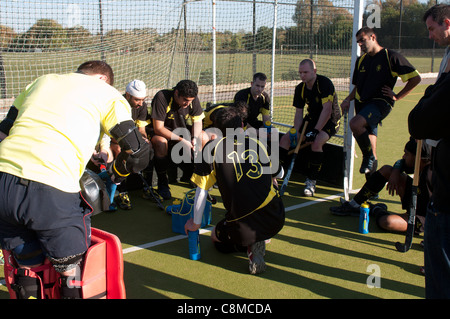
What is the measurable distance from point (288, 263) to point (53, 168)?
87.7 inches

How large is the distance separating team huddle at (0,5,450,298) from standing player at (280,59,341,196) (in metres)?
0.01

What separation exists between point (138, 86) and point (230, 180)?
2.20 metres

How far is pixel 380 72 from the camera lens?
4.96 m

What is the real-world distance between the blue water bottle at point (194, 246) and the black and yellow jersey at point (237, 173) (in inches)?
16.1

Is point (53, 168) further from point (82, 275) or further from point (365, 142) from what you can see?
point (365, 142)

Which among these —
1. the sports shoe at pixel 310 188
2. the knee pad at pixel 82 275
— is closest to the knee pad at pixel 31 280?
the knee pad at pixel 82 275

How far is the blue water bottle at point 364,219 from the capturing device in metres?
4.13

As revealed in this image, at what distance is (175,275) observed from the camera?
11.4 ft

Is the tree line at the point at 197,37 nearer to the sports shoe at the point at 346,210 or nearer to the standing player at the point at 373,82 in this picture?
the standing player at the point at 373,82

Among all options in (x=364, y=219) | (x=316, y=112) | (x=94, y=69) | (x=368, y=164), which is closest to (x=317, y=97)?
(x=316, y=112)

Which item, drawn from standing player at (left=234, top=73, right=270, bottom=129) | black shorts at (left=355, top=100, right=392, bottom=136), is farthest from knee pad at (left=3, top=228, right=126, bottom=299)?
standing player at (left=234, top=73, right=270, bottom=129)

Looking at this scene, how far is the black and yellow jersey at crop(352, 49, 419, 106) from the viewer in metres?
4.93

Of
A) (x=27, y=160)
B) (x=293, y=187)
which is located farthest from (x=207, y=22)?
(x=27, y=160)

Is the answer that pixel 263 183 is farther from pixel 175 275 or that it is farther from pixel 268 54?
pixel 268 54
